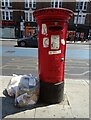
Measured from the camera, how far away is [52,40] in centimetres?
396

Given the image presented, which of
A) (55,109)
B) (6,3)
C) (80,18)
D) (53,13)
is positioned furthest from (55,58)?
(6,3)

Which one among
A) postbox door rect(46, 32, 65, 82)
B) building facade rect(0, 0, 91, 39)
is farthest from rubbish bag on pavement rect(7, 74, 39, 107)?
building facade rect(0, 0, 91, 39)

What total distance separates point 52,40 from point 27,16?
33.3 metres

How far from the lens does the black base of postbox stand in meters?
4.15

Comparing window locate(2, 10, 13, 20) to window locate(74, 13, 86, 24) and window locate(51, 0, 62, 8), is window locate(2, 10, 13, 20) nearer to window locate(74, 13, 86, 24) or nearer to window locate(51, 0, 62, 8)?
window locate(51, 0, 62, 8)

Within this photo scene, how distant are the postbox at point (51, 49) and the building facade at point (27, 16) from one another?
32163mm

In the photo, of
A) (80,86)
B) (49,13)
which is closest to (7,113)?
(49,13)

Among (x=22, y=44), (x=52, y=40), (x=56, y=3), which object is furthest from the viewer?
(x=56, y=3)

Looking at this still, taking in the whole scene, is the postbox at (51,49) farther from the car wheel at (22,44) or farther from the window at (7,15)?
the window at (7,15)

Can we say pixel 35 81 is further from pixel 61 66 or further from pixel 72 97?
pixel 72 97

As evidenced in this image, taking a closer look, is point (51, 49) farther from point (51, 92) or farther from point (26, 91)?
point (26, 91)

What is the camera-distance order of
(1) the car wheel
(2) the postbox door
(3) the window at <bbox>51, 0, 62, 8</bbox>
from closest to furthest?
(2) the postbox door, (1) the car wheel, (3) the window at <bbox>51, 0, 62, 8</bbox>

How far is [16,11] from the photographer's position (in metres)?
36.4

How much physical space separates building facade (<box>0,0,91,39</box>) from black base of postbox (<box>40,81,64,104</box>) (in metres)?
32.2
